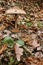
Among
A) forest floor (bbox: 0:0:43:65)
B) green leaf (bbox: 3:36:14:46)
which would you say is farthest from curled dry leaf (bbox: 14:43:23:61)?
green leaf (bbox: 3:36:14:46)

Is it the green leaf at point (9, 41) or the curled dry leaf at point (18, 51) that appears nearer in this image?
the curled dry leaf at point (18, 51)

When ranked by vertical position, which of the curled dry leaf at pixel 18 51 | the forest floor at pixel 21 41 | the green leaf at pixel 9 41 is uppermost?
the green leaf at pixel 9 41

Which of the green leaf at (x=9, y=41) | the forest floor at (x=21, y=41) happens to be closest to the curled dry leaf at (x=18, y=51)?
the forest floor at (x=21, y=41)

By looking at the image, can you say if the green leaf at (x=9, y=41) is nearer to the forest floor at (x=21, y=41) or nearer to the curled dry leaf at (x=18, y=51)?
the forest floor at (x=21, y=41)

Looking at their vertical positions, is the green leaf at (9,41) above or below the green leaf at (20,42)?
above

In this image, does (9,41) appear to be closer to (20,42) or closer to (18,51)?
(20,42)

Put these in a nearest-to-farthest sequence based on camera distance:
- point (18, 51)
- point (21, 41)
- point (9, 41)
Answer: point (18, 51), point (9, 41), point (21, 41)

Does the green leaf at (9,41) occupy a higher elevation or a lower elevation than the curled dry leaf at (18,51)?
higher

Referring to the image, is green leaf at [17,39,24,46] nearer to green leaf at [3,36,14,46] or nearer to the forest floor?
the forest floor

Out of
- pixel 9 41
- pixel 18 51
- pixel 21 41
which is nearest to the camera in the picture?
pixel 18 51

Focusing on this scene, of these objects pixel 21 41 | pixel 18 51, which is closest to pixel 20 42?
pixel 21 41

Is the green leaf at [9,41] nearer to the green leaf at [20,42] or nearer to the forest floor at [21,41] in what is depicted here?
the forest floor at [21,41]
